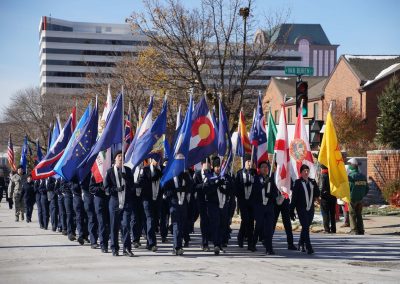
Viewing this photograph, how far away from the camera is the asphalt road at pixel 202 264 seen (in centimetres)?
1059

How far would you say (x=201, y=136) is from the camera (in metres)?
14.7

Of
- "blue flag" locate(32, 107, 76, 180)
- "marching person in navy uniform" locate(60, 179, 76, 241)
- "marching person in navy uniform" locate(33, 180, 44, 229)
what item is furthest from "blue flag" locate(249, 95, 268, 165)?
"marching person in navy uniform" locate(33, 180, 44, 229)

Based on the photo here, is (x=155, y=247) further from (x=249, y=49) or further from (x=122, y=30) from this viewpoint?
(x=122, y=30)

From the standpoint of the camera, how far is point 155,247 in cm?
1445

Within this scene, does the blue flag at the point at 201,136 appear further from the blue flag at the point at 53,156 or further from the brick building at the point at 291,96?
the brick building at the point at 291,96

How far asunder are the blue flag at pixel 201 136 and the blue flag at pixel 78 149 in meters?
2.38

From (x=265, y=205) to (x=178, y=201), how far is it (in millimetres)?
1732

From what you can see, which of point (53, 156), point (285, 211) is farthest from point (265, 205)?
point (53, 156)

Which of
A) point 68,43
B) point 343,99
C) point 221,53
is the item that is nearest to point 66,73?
point 68,43

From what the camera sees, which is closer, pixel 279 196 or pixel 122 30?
pixel 279 196

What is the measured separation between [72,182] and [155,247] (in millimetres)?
2938

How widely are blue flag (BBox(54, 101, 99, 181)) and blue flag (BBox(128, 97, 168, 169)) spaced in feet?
4.98

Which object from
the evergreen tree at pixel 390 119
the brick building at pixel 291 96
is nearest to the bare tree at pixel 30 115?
the brick building at pixel 291 96

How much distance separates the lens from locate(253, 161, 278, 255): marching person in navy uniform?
1394 centimetres
